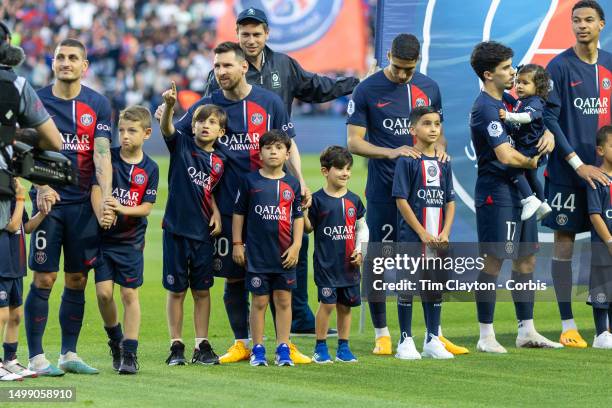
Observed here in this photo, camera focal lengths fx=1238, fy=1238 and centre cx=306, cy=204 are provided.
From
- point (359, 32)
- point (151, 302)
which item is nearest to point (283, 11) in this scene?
point (359, 32)

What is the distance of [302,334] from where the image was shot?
31.9 feet

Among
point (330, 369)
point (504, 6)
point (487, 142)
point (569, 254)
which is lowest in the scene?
point (330, 369)

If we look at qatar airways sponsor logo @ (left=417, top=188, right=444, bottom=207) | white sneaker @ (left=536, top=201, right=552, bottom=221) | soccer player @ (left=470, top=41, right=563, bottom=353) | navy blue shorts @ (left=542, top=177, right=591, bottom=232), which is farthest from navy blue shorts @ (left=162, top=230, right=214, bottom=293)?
navy blue shorts @ (left=542, top=177, right=591, bottom=232)

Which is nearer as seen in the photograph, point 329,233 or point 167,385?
point 167,385

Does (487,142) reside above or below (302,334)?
above

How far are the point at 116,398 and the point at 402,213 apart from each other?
259 cm

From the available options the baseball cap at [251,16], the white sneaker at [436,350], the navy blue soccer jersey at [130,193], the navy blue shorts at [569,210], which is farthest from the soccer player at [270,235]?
the navy blue shorts at [569,210]

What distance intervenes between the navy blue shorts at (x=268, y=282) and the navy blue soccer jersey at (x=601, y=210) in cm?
233

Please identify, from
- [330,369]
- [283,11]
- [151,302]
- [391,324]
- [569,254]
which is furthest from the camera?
[283,11]

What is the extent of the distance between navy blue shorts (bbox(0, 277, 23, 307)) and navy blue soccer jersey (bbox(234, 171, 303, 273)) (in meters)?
1.48

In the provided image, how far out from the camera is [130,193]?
Answer: 7836 mm

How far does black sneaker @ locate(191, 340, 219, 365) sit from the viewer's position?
805cm

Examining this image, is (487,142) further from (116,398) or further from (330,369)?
(116,398)

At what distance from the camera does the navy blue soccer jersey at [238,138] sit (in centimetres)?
830
